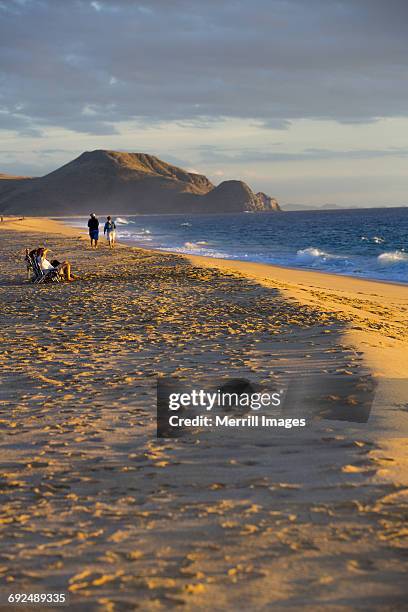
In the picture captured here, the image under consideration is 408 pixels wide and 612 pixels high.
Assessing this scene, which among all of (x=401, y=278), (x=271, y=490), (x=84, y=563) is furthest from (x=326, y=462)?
(x=401, y=278)

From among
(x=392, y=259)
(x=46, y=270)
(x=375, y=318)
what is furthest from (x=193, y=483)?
(x=392, y=259)

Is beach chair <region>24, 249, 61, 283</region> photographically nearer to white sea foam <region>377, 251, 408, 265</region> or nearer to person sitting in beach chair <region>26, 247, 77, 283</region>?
person sitting in beach chair <region>26, 247, 77, 283</region>

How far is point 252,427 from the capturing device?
5.82 meters

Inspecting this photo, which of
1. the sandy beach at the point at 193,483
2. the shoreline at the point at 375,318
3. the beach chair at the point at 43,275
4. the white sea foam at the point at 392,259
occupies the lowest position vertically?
the sandy beach at the point at 193,483

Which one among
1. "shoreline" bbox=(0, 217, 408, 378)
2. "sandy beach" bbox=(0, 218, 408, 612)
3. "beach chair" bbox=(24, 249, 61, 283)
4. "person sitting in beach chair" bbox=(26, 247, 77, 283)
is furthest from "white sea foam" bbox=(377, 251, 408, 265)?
"sandy beach" bbox=(0, 218, 408, 612)

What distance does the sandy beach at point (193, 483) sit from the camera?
349 cm

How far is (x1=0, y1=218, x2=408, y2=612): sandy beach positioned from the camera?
3490 mm

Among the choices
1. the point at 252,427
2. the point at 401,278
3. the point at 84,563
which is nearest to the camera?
the point at 84,563

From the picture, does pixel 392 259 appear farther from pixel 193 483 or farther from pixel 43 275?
pixel 193 483

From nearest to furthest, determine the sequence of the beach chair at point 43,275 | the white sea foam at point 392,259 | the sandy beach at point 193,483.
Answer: the sandy beach at point 193,483
the beach chair at point 43,275
the white sea foam at point 392,259

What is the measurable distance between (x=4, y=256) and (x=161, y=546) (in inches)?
960

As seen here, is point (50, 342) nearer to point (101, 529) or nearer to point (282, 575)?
point (101, 529)

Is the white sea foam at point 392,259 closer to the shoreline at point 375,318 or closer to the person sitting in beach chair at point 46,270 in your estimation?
the shoreline at point 375,318

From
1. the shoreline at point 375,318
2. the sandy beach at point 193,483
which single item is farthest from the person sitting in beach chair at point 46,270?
the sandy beach at point 193,483
